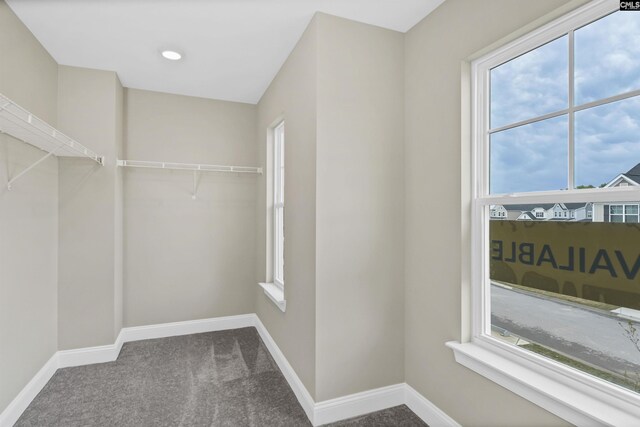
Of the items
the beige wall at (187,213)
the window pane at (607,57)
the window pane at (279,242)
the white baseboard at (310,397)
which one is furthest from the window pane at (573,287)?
the beige wall at (187,213)

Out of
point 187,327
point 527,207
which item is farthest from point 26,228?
point 527,207

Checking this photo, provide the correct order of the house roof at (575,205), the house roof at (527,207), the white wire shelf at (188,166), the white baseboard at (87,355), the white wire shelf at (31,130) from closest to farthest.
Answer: the house roof at (575,205) → the house roof at (527,207) → the white wire shelf at (31,130) → the white baseboard at (87,355) → the white wire shelf at (188,166)

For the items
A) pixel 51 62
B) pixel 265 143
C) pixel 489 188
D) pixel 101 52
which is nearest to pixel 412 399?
pixel 489 188

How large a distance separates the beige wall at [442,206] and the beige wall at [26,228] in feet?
8.21

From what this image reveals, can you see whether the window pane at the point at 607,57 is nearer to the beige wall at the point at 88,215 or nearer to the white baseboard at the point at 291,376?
the white baseboard at the point at 291,376

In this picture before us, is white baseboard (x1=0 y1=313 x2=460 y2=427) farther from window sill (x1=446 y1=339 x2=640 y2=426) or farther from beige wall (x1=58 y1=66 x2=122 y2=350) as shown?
window sill (x1=446 y1=339 x2=640 y2=426)

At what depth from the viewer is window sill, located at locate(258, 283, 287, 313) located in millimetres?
2465

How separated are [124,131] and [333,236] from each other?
8.26 ft

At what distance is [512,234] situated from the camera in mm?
1492

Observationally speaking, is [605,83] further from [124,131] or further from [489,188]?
[124,131]

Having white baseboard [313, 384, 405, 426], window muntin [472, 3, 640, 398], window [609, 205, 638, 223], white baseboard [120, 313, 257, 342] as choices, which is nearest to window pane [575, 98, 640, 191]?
window muntin [472, 3, 640, 398]

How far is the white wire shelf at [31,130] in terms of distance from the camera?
4.73 ft

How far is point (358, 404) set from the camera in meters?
1.97

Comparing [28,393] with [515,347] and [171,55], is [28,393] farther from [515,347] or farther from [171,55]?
[515,347]
